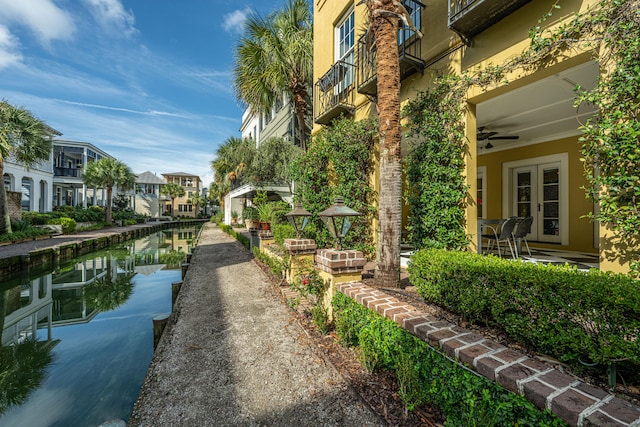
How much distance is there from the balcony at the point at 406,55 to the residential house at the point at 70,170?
31.3 meters

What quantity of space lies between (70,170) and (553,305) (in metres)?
38.2

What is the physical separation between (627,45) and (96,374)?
25.2 ft

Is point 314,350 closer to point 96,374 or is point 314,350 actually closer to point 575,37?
point 96,374

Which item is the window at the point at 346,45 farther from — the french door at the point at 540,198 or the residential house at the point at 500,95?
the french door at the point at 540,198

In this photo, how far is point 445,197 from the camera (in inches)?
173

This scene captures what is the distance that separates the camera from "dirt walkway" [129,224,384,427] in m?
2.24

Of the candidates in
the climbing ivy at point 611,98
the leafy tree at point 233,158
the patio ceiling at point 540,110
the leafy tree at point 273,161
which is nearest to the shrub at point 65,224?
the leafy tree at point 233,158

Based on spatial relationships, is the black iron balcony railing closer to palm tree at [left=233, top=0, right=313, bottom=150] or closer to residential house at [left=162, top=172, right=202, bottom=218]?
residential house at [left=162, top=172, right=202, bottom=218]

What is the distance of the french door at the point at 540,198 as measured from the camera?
6.88 metres

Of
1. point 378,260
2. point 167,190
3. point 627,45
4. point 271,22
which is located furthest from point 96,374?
point 167,190

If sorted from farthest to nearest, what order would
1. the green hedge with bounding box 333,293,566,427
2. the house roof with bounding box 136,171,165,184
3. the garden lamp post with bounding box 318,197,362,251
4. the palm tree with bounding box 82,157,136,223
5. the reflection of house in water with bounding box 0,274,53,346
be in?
the house roof with bounding box 136,171,165,184
the palm tree with bounding box 82,157,136,223
the reflection of house in water with bounding box 0,274,53,346
the garden lamp post with bounding box 318,197,362,251
the green hedge with bounding box 333,293,566,427

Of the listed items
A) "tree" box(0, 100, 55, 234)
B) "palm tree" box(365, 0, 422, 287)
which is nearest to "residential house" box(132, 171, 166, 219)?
"tree" box(0, 100, 55, 234)

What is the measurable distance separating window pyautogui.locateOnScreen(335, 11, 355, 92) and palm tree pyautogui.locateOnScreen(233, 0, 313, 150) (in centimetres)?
196

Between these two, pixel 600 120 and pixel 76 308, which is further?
pixel 76 308
